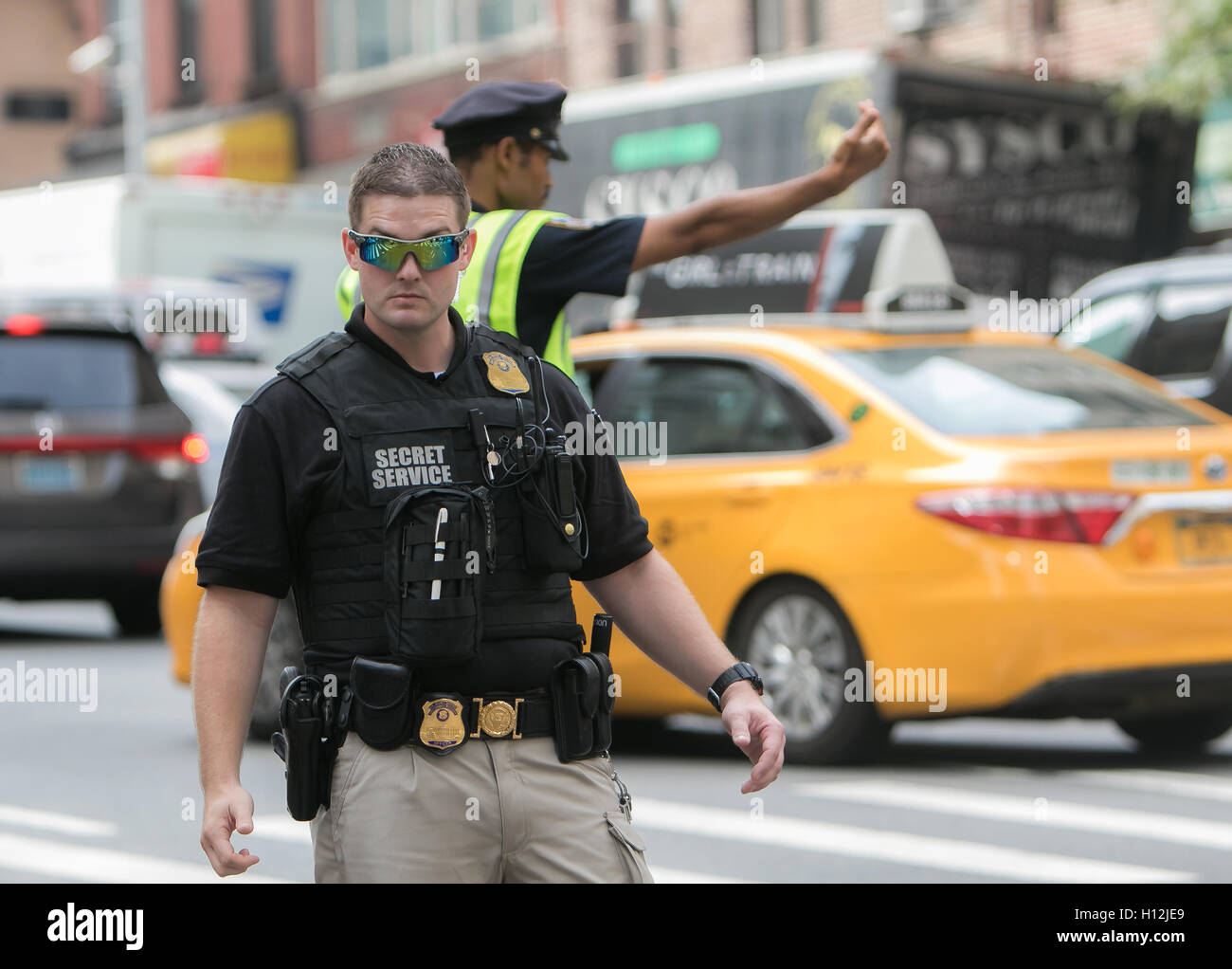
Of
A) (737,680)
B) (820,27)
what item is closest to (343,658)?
(737,680)

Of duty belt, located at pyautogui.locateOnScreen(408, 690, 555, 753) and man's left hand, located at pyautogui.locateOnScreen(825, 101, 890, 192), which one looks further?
man's left hand, located at pyautogui.locateOnScreen(825, 101, 890, 192)

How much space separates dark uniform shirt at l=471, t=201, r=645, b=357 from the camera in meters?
4.73

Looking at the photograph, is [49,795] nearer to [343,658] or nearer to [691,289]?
[343,658]

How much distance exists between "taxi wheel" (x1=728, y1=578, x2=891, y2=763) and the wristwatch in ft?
14.4

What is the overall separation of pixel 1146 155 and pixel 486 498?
16.8 meters

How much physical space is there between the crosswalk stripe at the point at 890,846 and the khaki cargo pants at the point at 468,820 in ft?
10.1

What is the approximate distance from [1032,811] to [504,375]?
422cm

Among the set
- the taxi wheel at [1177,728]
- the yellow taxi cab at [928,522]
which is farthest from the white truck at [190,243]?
the taxi wheel at [1177,728]

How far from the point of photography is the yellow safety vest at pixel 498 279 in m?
4.73

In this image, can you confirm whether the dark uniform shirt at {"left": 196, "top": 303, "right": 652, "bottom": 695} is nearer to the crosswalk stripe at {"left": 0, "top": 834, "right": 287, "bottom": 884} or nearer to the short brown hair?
the short brown hair

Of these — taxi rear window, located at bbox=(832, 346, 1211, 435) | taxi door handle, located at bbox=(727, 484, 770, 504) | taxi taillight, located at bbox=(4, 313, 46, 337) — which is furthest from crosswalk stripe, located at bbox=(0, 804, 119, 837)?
taxi taillight, located at bbox=(4, 313, 46, 337)

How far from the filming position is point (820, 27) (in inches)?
942

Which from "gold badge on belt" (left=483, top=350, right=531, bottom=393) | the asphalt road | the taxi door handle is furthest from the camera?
the taxi door handle

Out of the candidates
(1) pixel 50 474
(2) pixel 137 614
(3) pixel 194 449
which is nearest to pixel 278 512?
(1) pixel 50 474
